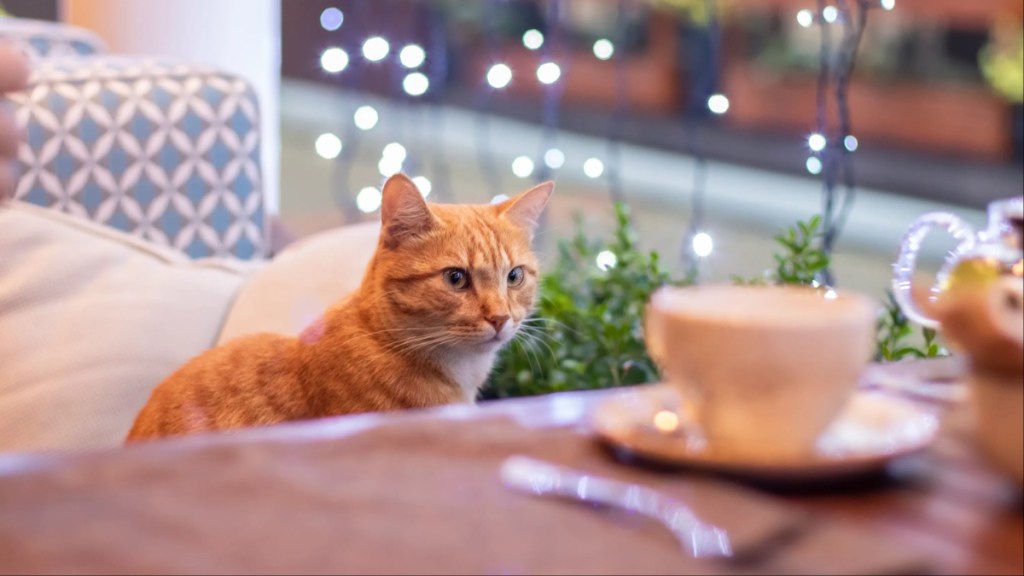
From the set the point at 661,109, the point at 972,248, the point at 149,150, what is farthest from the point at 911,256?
the point at 661,109

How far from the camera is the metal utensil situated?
0.61 meters

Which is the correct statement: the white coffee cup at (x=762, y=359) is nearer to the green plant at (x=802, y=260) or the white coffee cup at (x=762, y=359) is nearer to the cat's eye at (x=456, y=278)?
the cat's eye at (x=456, y=278)

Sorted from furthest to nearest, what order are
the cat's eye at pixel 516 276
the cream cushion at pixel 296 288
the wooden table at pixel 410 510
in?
the cream cushion at pixel 296 288 < the cat's eye at pixel 516 276 < the wooden table at pixel 410 510

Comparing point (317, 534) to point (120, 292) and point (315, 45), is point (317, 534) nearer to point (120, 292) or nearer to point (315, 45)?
point (120, 292)

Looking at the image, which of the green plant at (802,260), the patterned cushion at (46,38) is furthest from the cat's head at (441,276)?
the patterned cushion at (46,38)

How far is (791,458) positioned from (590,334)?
1330 mm

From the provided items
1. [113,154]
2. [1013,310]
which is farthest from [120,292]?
[1013,310]

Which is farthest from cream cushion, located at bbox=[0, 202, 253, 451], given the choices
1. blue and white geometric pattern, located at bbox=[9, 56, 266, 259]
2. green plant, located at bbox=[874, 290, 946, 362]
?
green plant, located at bbox=[874, 290, 946, 362]

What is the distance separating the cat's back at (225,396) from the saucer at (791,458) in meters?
0.80

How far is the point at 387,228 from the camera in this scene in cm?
160

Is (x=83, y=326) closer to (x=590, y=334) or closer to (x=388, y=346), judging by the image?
(x=388, y=346)

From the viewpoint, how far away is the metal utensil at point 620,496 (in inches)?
24.0

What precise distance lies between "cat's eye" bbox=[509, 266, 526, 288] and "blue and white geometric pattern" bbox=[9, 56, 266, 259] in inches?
26.6

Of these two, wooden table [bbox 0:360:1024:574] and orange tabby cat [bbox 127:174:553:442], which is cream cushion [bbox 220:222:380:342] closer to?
orange tabby cat [bbox 127:174:553:442]
